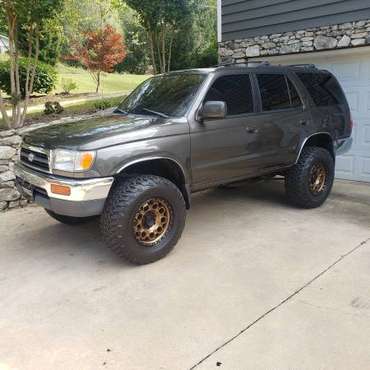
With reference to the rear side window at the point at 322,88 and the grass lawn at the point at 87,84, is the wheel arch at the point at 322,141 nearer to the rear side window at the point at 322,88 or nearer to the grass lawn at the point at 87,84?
the rear side window at the point at 322,88

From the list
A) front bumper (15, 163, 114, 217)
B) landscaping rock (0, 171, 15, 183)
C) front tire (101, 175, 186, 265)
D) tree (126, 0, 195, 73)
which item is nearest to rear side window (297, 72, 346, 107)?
front tire (101, 175, 186, 265)

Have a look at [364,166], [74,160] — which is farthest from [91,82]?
[74,160]

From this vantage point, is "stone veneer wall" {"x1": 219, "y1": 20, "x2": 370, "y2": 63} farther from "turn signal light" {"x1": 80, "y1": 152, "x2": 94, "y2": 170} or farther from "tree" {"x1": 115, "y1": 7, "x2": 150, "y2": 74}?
"tree" {"x1": 115, "y1": 7, "x2": 150, "y2": 74}

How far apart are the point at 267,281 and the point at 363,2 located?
5103mm

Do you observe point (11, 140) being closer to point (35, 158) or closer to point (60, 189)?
point (35, 158)

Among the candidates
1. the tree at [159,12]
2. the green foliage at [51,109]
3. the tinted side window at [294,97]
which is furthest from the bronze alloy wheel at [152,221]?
the tree at [159,12]

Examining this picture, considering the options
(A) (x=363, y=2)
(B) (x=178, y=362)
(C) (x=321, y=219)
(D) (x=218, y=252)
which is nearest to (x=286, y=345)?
(B) (x=178, y=362)

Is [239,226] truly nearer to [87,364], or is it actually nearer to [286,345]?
[286,345]

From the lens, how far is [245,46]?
830 cm

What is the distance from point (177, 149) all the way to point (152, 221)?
757mm

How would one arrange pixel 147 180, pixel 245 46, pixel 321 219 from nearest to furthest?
pixel 147 180
pixel 321 219
pixel 245 46

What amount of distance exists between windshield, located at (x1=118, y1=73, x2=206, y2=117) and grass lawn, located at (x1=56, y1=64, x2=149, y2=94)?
33.6 feet

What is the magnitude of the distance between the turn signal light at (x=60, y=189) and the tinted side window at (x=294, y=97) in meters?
3.17

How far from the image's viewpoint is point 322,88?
19.2 ft
